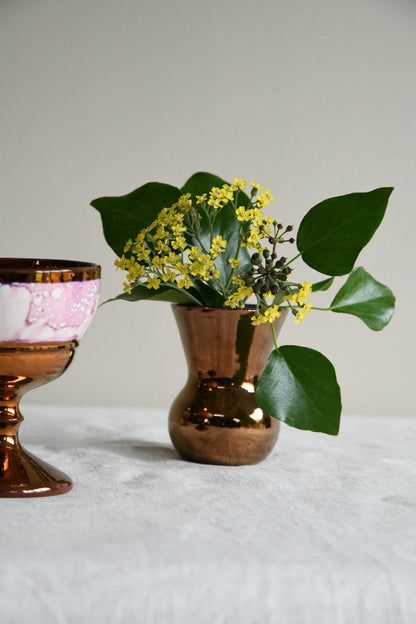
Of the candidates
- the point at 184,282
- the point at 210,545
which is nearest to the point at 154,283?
the point at 184,282

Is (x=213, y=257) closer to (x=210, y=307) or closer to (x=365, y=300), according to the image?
(x=210, y=307)

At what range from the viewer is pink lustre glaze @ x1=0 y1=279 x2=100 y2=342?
0.61 metres

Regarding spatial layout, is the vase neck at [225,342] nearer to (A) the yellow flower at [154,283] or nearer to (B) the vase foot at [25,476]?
(A) the yellow flower at [154,283]

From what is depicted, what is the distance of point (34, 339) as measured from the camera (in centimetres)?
63

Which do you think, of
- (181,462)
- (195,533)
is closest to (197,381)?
(181,462)

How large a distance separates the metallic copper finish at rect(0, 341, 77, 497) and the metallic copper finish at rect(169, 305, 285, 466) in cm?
13

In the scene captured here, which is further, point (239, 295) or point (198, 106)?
point (198, 106)

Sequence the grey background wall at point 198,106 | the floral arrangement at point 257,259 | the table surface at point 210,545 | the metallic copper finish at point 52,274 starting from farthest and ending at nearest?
the grey background wall at point 198,106 < the floral arrangement at point 257,259 < the metallic copper finish at point 52,274 < the table surface at point 210,545

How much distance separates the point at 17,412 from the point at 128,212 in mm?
210

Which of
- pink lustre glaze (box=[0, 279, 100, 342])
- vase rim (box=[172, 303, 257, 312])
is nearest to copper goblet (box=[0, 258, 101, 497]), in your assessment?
pink lustre glaze (box=[0, 279, 100, 342])

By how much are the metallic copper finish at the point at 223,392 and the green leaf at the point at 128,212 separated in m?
0.08

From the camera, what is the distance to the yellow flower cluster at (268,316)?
0.71 m

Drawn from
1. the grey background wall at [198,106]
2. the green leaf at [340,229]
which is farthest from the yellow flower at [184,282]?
the grey background wall at [198,106]

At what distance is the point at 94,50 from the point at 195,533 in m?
0.89
